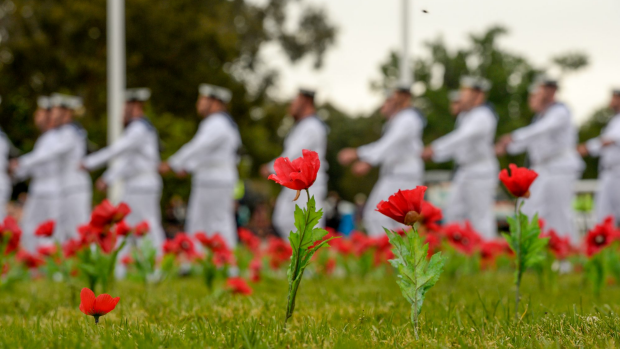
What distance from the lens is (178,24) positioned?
20.2 m

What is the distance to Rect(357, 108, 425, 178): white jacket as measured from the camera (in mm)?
7312

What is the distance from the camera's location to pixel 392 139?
7.33 metres

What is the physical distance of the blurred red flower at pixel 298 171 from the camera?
192 centimetres

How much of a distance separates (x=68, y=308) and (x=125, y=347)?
5.26 ft

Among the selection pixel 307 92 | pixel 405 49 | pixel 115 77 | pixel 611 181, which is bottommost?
pixel 611 181

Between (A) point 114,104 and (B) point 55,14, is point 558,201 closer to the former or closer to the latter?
(A) point 114,104

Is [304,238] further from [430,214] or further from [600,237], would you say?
[600,237]

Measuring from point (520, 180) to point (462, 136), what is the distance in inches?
213

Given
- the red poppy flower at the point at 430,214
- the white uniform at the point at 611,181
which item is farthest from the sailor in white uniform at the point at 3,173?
the white uniform at the point at 611,181

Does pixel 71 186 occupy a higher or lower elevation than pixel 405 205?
higher

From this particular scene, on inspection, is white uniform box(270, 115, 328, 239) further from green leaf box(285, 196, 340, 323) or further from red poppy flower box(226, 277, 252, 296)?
green leaf box(285, 196, 340, 323)

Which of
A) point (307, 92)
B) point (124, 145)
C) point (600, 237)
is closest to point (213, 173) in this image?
point (124, 145)

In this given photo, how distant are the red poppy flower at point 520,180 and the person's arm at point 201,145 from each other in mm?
5475

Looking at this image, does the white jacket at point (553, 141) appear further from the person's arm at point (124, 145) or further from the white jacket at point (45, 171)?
the white jacket at point (45, 171)
